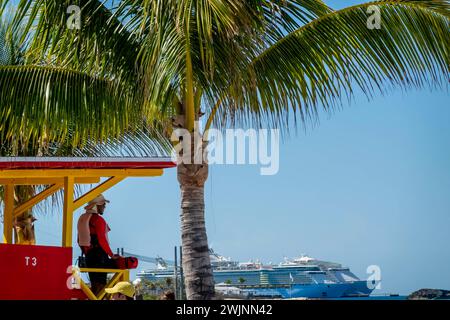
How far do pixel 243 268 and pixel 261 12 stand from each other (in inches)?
1983

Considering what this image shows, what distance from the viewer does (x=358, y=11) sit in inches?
450

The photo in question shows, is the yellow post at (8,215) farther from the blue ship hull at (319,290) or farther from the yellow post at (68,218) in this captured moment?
the blue ship hull at (319,290)

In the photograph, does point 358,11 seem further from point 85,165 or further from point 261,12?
point 85,165

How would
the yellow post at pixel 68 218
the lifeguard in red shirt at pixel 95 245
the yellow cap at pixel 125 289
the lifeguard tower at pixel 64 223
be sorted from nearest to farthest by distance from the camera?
the lifeguard tower at pixel 64 223 → the yellow cap at pixel 125 289 → the yellow post at pixel 68 218 → the lifeguard in red shirt at pixel 95 245

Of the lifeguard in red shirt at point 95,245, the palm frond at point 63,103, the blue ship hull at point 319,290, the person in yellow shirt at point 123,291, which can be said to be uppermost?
the palm frond at point 63,103

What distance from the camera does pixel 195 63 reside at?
1155 cm

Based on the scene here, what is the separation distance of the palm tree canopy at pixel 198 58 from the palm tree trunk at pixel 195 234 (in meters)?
0.90

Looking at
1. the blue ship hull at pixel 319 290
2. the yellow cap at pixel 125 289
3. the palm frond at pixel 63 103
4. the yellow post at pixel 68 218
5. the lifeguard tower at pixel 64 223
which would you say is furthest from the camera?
the blue ship hull at pixel 319 290

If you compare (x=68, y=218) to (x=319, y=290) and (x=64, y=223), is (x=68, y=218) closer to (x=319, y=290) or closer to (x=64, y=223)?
(x=64, y=223)

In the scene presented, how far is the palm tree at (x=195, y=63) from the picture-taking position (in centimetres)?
1094

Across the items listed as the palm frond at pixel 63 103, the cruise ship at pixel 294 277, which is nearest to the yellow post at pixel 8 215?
the palm frond at pixel 63 103

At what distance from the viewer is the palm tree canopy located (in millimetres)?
10938

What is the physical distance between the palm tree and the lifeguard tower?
82 centimetres

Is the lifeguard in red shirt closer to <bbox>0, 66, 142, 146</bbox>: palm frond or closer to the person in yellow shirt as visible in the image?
the person in yellow shirt
